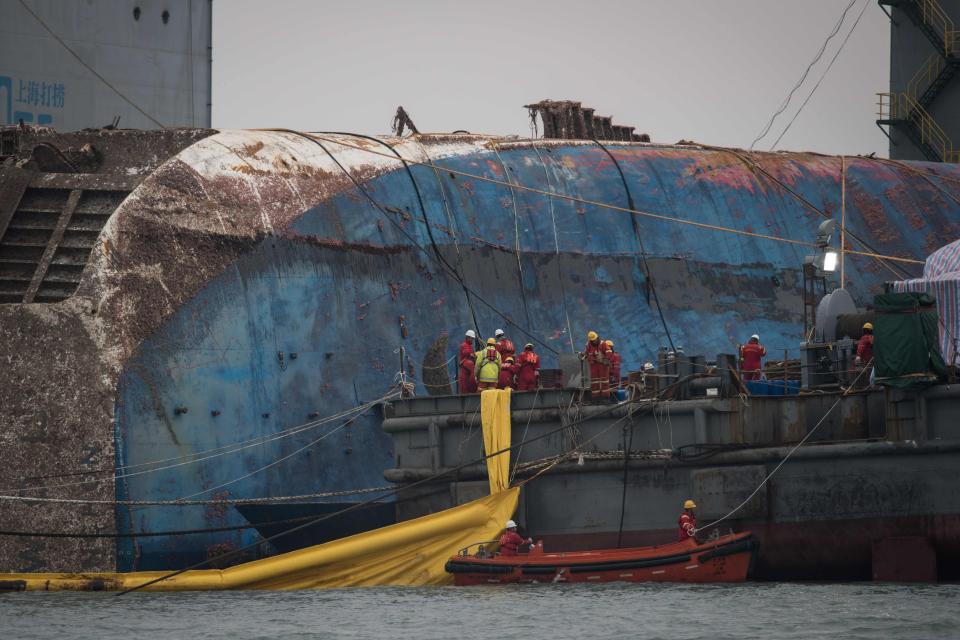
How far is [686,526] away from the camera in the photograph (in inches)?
1080

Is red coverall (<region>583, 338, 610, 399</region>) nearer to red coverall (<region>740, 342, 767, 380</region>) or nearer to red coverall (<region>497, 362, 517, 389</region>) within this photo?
red coverall (<region>497, 362, 517, 389</region>)

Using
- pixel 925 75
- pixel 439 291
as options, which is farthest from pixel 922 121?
pixel 439 291

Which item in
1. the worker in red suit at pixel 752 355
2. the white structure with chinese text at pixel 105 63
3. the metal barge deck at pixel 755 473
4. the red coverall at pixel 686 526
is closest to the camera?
the metal barge deck at pixel 755 473

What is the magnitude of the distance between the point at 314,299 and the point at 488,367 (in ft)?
15.8

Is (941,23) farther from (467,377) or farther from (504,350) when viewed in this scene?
(467,377)

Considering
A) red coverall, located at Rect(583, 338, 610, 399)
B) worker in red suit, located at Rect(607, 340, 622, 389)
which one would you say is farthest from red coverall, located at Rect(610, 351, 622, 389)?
red coverall, located at Rect(583, 338, 610, 399)

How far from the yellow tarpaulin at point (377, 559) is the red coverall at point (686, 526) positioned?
9.73ft

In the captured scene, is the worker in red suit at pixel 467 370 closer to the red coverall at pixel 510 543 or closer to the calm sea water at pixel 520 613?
the red coverall at pixel 510 543

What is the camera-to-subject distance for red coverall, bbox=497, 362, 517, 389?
3122 cm

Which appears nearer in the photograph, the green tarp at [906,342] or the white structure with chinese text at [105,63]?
the green tarp at [906,342]

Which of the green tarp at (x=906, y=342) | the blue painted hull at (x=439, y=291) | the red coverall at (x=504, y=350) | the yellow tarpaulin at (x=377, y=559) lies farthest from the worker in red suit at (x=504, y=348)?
the green tarp at (x=906, y=342)

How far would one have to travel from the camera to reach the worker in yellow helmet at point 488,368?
102 feet

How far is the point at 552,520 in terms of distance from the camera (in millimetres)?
29188

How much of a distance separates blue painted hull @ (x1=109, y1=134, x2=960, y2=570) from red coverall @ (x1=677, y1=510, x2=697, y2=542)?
7708mm
